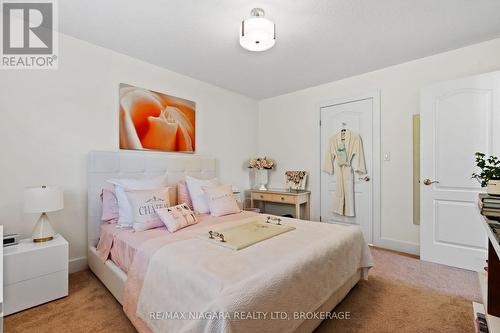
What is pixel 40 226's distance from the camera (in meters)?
2.03

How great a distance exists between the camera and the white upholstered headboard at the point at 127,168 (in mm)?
2461

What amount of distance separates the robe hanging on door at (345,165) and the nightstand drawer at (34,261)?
3.27 m

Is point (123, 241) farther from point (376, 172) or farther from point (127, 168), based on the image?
point (376, 172)

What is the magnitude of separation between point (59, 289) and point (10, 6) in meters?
2.36

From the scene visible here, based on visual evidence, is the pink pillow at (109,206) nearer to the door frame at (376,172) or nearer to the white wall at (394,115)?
the white wall at (394,115)

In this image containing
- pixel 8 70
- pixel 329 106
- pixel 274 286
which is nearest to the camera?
pixel 274 286

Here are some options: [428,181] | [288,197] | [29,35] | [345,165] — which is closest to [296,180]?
[288,197]

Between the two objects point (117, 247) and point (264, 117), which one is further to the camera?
point (264, 117)

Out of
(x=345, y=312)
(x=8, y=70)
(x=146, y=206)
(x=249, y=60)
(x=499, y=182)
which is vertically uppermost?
(x=249, y=60)

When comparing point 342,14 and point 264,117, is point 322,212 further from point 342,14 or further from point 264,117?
point 342,14

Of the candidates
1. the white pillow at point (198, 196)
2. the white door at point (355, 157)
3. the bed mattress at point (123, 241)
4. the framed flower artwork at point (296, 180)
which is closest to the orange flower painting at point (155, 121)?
the white pillow at point (198, 196)

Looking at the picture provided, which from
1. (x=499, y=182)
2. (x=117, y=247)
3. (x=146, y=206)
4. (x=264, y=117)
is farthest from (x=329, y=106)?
(x=117, y=247)

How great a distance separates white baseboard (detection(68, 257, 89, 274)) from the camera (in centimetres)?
240

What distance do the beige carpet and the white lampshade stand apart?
0.74 meters
